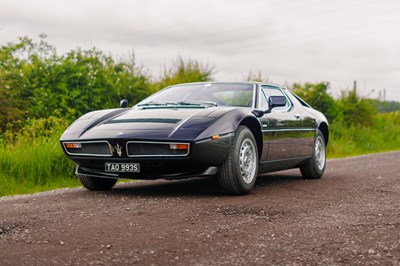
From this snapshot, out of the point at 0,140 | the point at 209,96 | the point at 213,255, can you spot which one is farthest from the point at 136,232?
the point at 0,140

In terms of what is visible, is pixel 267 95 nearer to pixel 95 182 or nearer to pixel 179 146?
pixel 179 146

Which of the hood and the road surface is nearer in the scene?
the road surface

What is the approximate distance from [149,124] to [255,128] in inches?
52.5

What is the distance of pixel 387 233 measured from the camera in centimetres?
451

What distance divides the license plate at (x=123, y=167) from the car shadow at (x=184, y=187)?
425 mm

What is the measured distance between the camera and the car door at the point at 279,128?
726 cm

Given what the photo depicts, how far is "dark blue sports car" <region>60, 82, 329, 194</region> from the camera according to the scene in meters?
6.13

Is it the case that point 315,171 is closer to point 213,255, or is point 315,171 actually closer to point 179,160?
point 179,160

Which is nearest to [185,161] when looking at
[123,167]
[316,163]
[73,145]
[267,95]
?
[123,167]

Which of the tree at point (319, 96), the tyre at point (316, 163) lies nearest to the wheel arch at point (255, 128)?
the tyre at point (316, 163)

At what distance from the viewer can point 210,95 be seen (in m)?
7.32

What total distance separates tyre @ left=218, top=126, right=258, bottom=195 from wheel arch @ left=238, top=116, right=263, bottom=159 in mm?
138

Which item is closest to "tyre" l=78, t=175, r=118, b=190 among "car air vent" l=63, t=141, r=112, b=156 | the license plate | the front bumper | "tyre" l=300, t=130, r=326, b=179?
"car air vent" l=63, t=141, r=112, b=156

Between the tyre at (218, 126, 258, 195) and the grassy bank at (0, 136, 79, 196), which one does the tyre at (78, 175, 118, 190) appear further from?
the tyre at (218, 126, 258, 195)
